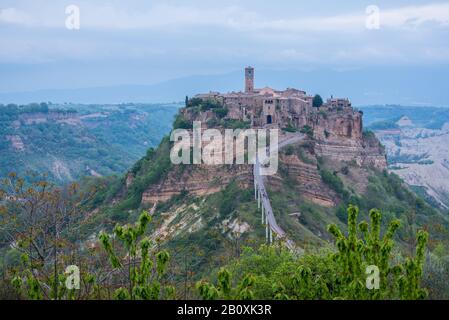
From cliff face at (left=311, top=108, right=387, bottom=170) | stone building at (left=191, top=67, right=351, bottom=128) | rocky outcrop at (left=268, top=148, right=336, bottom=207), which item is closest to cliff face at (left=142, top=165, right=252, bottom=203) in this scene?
rocky outcrop at (left=268, top=148, right=336, bottom=207)

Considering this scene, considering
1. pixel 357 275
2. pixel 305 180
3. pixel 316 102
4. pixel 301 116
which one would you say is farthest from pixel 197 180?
pixel 357 275

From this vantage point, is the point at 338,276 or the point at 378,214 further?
the point at 338,276

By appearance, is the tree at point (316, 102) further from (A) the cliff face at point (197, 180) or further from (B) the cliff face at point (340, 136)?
(A) the cliff face at point (197, 180)

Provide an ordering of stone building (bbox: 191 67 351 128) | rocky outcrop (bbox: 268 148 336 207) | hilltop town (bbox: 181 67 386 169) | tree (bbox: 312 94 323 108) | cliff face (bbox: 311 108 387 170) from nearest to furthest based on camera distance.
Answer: rocky outcrop (bbox: 268 148 336 207), stone building (bbox: 191 67 351 128), hilltop town (bbox: 181 67 386 169), cliff face (bbox: 311 108 387 170), tree (bbox: 312 94 323 108)

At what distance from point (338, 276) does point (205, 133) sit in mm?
38105

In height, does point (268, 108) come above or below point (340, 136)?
above

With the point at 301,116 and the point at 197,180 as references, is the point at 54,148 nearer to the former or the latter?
the point at 301,116

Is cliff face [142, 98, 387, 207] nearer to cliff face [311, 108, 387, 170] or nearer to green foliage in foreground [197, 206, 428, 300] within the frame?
cliff face [311, 108, 387, 170]

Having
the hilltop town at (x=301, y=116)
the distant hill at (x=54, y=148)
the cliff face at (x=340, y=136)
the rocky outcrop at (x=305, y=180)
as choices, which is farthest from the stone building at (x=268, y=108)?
the distant hill at (x=54, y=148)

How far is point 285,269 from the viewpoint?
25.2 metres

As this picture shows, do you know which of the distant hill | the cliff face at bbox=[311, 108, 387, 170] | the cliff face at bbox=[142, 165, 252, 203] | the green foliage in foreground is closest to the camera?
the green foliage in foreground
